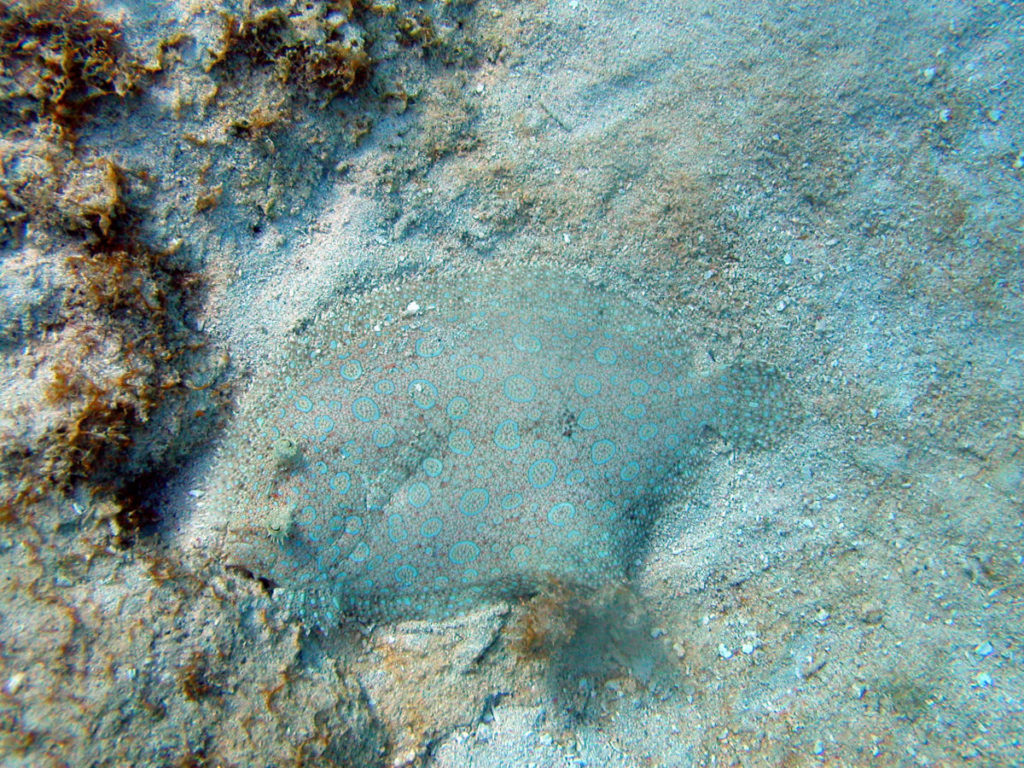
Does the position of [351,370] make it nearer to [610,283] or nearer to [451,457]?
[451,457]

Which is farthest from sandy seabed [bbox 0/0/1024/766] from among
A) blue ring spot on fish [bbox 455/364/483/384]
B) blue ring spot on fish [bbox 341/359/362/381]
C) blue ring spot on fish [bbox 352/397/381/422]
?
blue ring spot on fish [bbox 455/364/483/384]

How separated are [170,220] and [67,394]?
1617mm

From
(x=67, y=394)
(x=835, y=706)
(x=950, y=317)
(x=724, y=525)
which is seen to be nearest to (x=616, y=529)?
(x=724, y=525)

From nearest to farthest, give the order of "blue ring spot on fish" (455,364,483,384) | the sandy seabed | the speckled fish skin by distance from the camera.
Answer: the sandy seabed, the speckled fish skin, "blue ring spot on fish" (455,364,483,384)

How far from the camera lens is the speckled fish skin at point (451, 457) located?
4004 mm

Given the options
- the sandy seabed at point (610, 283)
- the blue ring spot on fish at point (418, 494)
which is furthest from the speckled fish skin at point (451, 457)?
the sandy seabed at point (610, 283)

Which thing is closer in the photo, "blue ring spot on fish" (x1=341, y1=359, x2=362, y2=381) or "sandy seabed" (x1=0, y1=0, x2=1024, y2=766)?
"sandy seabed" (x1=0, y1=0, x2=1024, y2=766)

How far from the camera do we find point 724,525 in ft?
15.0

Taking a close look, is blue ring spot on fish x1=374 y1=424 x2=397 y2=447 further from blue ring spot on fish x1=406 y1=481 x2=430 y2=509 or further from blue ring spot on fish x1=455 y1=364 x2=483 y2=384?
blue ring spot on fish x1=455 y1=364 x2=483 y2=384

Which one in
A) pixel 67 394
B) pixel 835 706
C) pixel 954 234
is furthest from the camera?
pixel 954 234

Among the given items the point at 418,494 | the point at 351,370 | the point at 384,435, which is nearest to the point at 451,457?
the point at 418,494

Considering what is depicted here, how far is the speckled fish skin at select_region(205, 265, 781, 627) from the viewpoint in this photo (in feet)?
13.1

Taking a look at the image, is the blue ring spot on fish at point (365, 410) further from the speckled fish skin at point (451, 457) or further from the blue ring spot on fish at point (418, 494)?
the blue ring spot on fish at point (418, 494)

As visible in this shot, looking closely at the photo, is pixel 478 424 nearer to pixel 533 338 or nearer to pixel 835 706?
pixel 533 338
